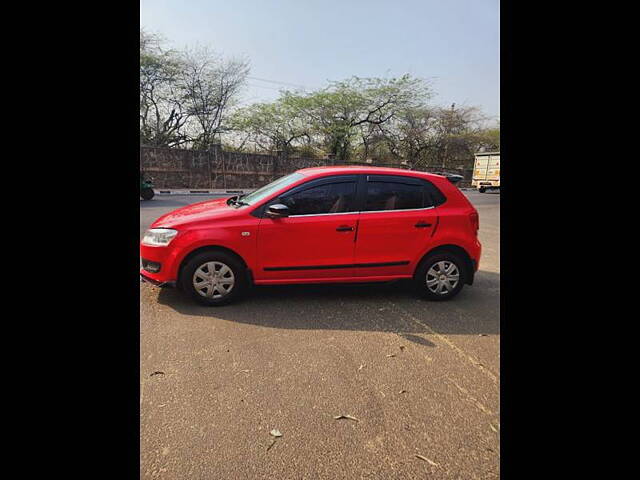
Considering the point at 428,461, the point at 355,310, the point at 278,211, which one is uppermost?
the point at 278,211

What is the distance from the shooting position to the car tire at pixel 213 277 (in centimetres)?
364

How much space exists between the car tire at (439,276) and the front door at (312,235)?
0.85 m

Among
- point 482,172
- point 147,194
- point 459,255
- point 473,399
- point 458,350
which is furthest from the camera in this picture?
point 482,172

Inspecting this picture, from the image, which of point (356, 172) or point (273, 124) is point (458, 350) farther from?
point (273, 124)

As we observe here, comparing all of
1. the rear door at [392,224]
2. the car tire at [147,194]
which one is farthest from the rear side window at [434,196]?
the car tire at [147,194]

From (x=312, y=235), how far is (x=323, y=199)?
0.42 m

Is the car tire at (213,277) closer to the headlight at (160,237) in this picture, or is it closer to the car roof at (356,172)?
the headlight at (160,237)

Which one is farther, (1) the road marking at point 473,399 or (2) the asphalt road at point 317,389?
(1) the road marking at point 473,399

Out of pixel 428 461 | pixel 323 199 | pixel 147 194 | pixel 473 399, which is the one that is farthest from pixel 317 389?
pixel 147 194

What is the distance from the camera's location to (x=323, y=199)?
12.6ft
